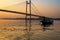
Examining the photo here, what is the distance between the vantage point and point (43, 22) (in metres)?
61.9

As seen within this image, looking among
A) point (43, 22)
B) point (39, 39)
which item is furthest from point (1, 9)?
point (43, 22)

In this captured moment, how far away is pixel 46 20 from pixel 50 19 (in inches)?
134

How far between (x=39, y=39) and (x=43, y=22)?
42.1m

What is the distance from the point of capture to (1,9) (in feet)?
63.7

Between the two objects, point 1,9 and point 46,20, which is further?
point 46,20

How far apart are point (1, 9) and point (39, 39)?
461 centimetres

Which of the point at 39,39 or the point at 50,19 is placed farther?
the point at 50,19

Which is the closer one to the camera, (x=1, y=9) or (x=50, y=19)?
(x=1, y=9)

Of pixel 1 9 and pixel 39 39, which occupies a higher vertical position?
pixel 1 9

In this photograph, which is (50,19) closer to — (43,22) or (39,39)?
(43,22)

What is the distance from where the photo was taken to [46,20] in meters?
61.8

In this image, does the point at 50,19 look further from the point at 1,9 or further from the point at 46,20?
the point at 1,9

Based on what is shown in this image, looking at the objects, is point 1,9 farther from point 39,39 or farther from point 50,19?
point 50,19

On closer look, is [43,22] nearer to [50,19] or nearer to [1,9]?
[50,19]
